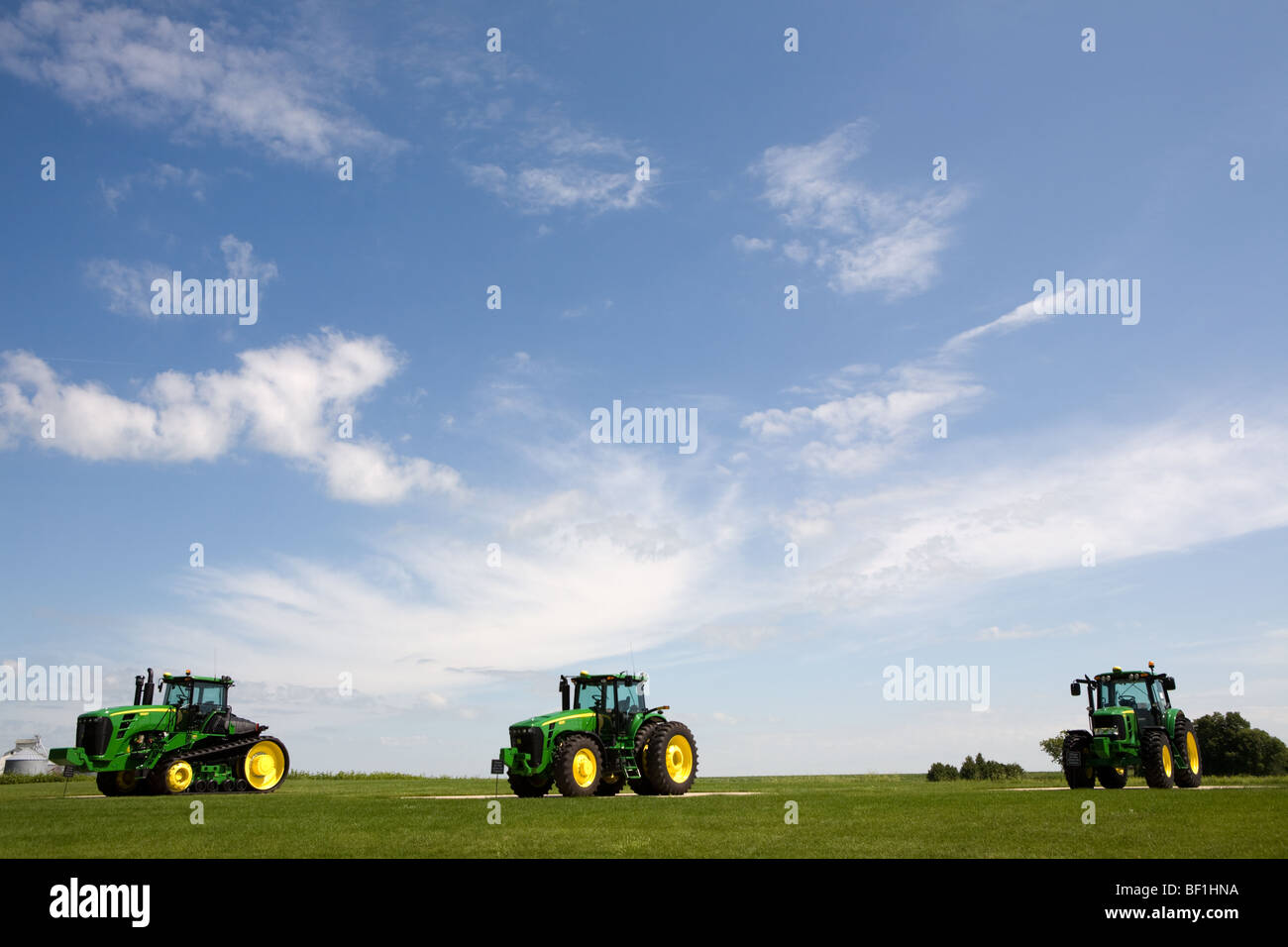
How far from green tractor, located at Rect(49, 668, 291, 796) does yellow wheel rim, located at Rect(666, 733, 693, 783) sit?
39.0 feet

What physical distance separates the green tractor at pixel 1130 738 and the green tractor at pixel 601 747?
31.9 feet

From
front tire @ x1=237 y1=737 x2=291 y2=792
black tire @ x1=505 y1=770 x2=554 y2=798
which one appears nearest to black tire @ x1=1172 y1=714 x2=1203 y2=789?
black tire @ x1=505 y1=770 x2=554 y2=798

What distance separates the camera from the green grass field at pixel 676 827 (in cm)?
1198

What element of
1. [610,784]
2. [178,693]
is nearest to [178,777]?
[178,693]

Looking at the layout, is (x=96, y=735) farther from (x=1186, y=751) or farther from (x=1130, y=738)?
(x=1186, y=751)

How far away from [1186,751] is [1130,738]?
2277 millimetres

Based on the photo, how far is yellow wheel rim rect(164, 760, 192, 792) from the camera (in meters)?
25.3

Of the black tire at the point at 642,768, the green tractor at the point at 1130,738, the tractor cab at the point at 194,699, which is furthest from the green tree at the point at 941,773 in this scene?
the tractor cab at the point at 194,699

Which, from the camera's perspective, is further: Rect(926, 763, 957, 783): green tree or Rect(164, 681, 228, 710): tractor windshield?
Rect(926, 763, 957, 783): green tree

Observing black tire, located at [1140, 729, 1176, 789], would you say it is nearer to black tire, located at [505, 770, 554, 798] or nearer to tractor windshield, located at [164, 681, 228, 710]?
black tire, located at [505, 770, 554, 798]

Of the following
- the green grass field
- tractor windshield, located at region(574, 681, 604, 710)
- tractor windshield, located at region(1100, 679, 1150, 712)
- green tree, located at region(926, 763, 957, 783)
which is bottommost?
green tree, located at region(926, 763, 957, 783)

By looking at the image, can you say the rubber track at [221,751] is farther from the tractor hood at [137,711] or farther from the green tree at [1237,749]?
the green tree at [1237,749]
